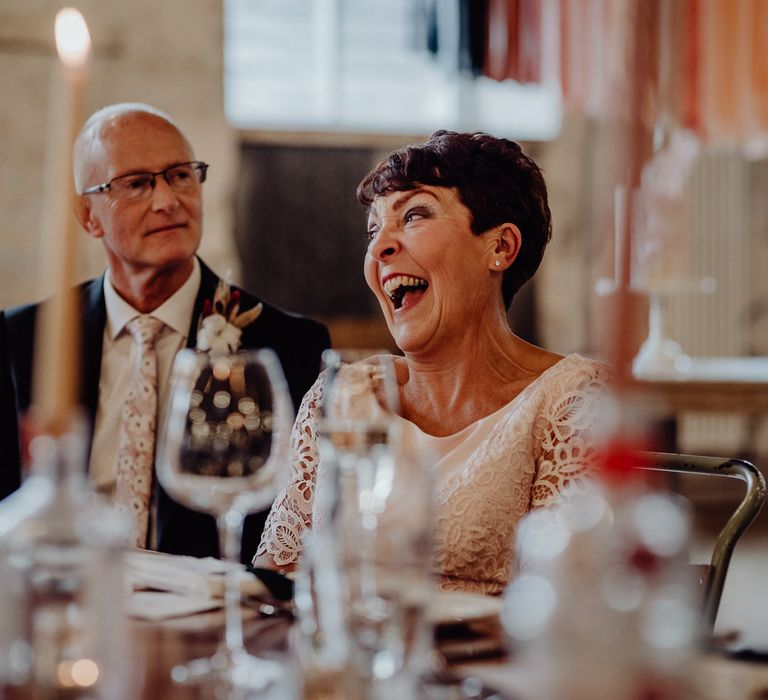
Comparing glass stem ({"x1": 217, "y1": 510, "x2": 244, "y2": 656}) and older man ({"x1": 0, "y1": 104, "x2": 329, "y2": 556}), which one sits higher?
older man ({"x1": 0, "y1": 104, "x2": 329, "y2": 556})

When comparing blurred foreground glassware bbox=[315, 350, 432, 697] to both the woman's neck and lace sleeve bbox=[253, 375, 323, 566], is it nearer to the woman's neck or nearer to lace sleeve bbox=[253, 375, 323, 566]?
lace sleeve bbox=[253, 375, 323, 566]

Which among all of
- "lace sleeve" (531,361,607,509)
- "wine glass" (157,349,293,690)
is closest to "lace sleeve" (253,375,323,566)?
"lace sleeve" (531,361,607,509)

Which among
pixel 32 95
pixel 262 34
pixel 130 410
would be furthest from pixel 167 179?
pixel 262 34

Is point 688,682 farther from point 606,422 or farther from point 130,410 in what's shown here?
point 130,410

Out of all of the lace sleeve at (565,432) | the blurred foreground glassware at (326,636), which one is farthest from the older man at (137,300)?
the blurred foreground glassware at (326,636)

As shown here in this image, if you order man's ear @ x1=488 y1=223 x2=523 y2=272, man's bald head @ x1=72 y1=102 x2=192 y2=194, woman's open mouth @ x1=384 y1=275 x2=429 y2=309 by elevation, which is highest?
man's bald head @ x1=72 y1=102 x2=192 y2=194

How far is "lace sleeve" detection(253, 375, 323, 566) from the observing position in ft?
6.86

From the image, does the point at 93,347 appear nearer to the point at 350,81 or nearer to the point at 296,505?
the point at 296,505

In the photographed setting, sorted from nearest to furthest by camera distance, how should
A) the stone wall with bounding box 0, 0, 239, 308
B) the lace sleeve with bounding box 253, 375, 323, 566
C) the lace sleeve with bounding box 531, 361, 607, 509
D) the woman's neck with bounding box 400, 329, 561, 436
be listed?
the lace sleeve with bounding box 531, 361, 607, 509, the lace sleeve with bounding box 253, 375, 323, 566, the woman's neck with bounding box 400, 329, 561, 436, the stone wall with bounding box 0, 0, 239, 308

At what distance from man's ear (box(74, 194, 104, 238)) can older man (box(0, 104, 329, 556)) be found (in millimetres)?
23

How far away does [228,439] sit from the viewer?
1178 millimetres

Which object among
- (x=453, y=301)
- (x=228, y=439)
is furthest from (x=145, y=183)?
(x=228, y=439)

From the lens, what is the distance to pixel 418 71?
7.80 metres

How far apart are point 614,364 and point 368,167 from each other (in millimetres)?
7207
